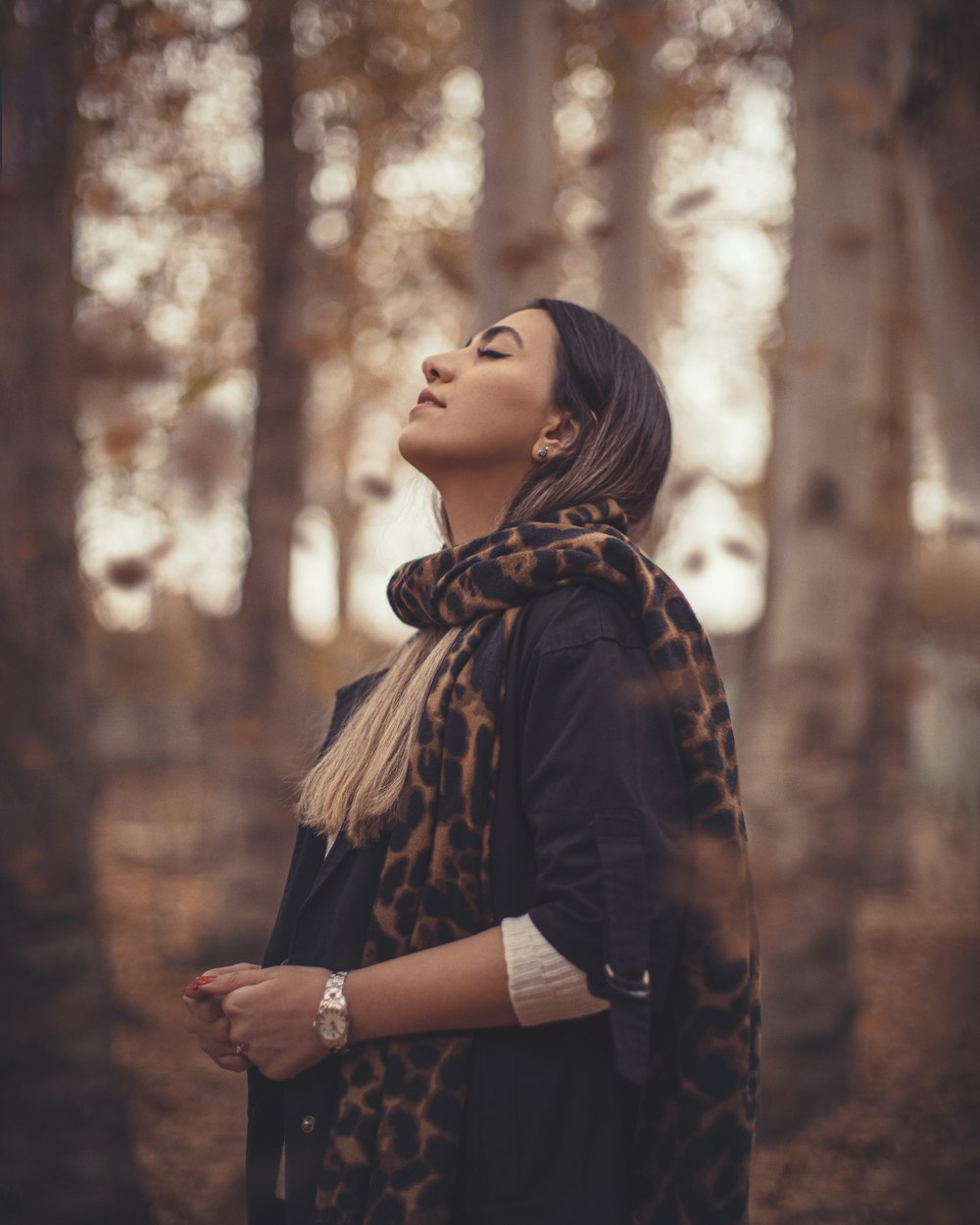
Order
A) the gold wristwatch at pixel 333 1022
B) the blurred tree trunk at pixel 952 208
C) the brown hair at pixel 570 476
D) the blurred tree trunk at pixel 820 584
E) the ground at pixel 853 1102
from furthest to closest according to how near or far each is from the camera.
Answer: the ground at pixel 853 1102, the blurred tree trunk at pixel 820 584, the blurred tree trunk at pixel 952 208, the brown hair at pixel 570 476, the gold wristwatch at pixel 333 1022

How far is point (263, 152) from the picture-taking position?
6000 mm

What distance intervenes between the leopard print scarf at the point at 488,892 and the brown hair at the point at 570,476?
127mm

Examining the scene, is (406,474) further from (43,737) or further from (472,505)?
(472,505)

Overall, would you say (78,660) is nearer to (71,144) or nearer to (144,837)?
(71,144)

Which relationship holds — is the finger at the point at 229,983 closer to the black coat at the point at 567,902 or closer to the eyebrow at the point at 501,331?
the black coat at the point at 567,902

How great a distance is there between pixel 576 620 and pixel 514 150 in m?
2.85

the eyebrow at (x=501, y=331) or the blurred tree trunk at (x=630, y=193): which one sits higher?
the blurred tree trunk at (x=630, y=193)

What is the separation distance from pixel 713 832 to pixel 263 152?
19.0 ft

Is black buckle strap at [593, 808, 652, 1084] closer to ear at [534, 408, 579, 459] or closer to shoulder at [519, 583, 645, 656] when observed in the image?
shoulder at [519, 583, 645, 656]

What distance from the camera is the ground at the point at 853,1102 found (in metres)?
4.21

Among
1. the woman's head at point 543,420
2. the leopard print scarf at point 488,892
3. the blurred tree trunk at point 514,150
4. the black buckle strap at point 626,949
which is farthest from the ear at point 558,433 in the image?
the blurred tree trunk at point 514,150

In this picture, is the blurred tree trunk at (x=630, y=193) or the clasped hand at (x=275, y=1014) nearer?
the clasped hand at (x=275, y=1014)

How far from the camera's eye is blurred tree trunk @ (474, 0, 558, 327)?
3.65m

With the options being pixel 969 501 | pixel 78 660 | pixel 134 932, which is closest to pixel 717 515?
pixel 969 501
